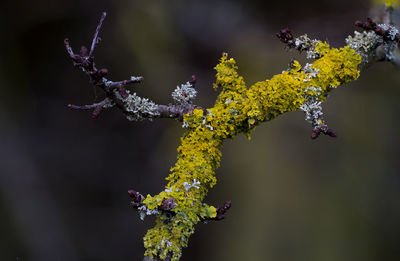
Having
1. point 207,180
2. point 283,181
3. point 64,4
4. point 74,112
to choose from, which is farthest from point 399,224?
point 64,4

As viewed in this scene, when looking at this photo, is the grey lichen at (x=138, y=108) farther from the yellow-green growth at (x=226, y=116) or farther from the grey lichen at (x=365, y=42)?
the grey lichen at (x=365, y=42)

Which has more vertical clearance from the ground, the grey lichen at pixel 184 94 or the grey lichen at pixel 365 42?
the grey lichen at pixel 365 42

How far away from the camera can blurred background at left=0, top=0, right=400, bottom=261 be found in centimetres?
204

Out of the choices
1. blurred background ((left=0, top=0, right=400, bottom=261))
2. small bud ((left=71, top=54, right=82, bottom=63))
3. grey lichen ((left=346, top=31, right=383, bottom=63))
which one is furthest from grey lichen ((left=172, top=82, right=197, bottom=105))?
blurred background ((left=0, top=0, right=400, bottom=261))

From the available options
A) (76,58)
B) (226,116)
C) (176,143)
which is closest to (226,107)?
(226,116)

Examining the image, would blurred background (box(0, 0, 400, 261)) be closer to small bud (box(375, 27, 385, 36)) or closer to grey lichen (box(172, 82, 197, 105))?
small bud (box(375, 27, 385, 36))

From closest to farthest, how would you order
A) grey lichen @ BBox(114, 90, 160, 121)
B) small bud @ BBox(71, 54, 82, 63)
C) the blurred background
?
small bud @ BBox(71, 54, 82, 63) < grey lichen @ BBox(114, 90, 160, 121) < the blurred background

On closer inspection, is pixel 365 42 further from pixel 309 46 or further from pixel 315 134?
pixel 315 134

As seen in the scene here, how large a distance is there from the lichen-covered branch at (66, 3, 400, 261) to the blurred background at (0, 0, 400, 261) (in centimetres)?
117

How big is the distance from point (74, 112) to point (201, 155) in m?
1.57

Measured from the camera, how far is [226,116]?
937 millimetres

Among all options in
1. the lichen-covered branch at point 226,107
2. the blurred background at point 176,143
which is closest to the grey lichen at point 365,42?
the lichen-covered branch at point 226,107

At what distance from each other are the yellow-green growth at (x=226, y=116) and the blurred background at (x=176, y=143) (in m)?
1.18

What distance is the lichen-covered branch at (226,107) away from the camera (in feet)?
2.84
